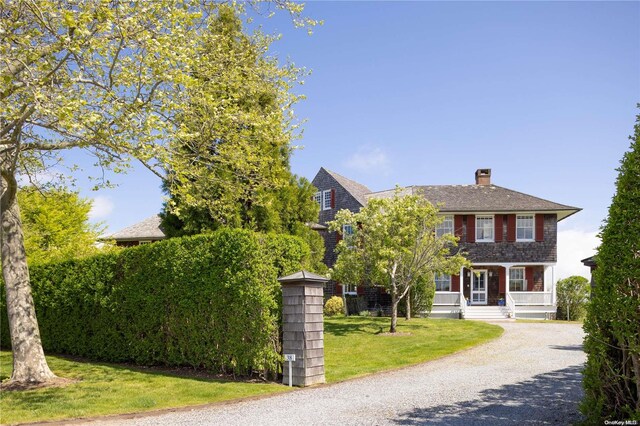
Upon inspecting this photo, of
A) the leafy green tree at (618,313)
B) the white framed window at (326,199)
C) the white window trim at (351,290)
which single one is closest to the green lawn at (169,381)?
the leafy green tree at (618,313)

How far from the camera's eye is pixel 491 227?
3259 cm

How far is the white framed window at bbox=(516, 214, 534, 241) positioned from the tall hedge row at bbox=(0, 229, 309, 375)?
74.3 ft

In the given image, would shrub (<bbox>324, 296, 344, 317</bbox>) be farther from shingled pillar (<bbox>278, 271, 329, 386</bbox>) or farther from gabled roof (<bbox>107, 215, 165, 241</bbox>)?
shingled pillar (<bbox>278, 271, 329, 386</bbox>)

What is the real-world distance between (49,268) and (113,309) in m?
3.75

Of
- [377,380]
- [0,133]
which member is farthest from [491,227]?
[0,133]

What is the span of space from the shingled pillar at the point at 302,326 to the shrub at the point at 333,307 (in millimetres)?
19358

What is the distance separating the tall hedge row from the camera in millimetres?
11812

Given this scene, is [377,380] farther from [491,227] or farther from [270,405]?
[491,227]

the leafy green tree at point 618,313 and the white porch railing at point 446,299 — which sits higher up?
the leafy green tree at point 618,313

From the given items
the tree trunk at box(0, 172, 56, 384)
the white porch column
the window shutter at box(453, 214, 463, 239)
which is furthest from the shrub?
the tree trunk at box(0, 172, 56, 384)

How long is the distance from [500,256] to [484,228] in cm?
180

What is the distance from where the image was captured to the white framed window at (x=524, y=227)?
106 ft

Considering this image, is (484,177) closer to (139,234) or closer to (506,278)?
(506,278)

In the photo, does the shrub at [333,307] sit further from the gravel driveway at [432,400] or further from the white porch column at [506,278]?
the gravel driveway at [432,400]
